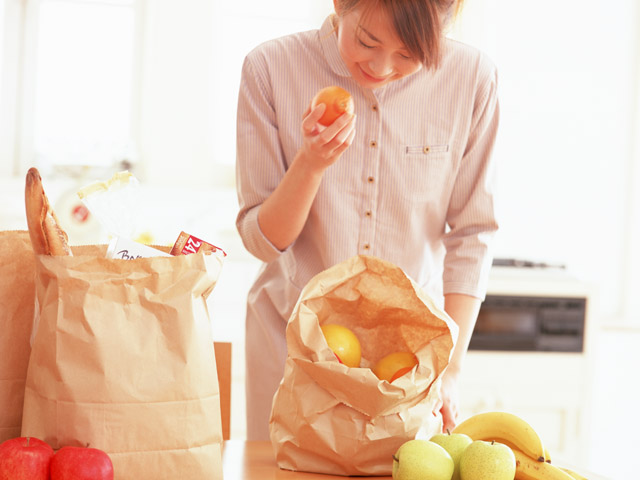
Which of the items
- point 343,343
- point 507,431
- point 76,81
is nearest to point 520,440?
point 507,431

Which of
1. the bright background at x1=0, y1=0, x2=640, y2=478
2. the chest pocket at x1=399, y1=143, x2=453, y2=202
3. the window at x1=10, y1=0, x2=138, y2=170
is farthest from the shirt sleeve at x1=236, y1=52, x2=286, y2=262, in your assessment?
the window at x1=10, y1=0, x2=138, y2=170

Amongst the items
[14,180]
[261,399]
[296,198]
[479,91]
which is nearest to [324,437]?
[296,198]

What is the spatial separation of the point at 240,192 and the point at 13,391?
0.62 m

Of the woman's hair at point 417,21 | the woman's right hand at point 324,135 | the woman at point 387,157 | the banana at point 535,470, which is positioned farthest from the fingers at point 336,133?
the banana at point 535,470

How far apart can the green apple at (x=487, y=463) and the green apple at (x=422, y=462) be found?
2cm

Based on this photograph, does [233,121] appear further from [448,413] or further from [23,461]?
[23,461]

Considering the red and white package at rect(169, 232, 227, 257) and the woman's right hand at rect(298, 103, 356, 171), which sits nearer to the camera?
the red and white package at rect(169, 232, 227, 257)

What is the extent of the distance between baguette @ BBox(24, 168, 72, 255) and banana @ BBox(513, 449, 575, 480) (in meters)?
0.58

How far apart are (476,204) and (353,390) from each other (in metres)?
0.56

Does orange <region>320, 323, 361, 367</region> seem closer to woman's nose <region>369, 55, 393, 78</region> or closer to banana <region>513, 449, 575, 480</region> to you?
banana <region>513, 449, 575, 480</region>

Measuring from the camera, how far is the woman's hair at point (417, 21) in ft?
3.54

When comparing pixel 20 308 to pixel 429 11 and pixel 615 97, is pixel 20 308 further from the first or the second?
pixel 615 97

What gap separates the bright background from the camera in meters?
3.12

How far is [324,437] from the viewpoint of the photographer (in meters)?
0.96
